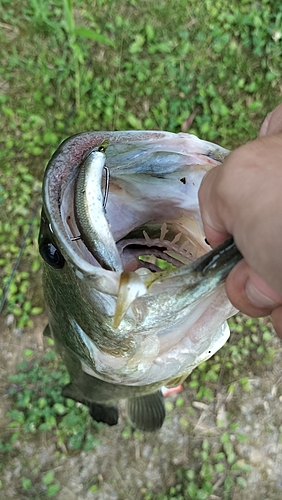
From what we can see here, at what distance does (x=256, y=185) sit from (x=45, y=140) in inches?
106

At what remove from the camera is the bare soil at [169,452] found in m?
2.99

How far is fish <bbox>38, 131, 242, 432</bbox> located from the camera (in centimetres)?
106

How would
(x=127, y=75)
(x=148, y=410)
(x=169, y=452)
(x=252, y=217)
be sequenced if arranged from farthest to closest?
(x=127, y=75)
(x=169, y=452)
(x=148, y=410)
(x=252, y=217)

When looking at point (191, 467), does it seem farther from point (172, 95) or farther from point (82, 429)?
point (172, 95)

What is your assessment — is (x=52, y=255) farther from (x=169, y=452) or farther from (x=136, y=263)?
(x=169, y=452)

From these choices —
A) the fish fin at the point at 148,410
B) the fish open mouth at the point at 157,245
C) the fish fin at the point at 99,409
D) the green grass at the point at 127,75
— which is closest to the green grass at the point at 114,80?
the green grass at the point at 127,75

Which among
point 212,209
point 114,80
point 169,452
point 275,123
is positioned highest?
point 275,123

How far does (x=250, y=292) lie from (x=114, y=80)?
2.77 meters

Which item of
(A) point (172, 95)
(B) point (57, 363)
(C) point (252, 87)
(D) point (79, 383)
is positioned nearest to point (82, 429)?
(B) point (57, 363)

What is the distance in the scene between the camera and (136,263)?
161 centimetres

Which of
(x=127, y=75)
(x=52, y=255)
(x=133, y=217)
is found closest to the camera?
(x=52, y=255)

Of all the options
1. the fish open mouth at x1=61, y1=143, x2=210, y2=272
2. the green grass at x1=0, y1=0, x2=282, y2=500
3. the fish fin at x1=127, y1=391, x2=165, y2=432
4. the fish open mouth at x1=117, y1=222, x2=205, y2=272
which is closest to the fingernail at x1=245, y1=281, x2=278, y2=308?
the fish open mouth at x1=61, y1=143, x2=210, y2=272

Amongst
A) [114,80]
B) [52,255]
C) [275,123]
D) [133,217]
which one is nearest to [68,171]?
[52,255]

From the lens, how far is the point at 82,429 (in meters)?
3.06
